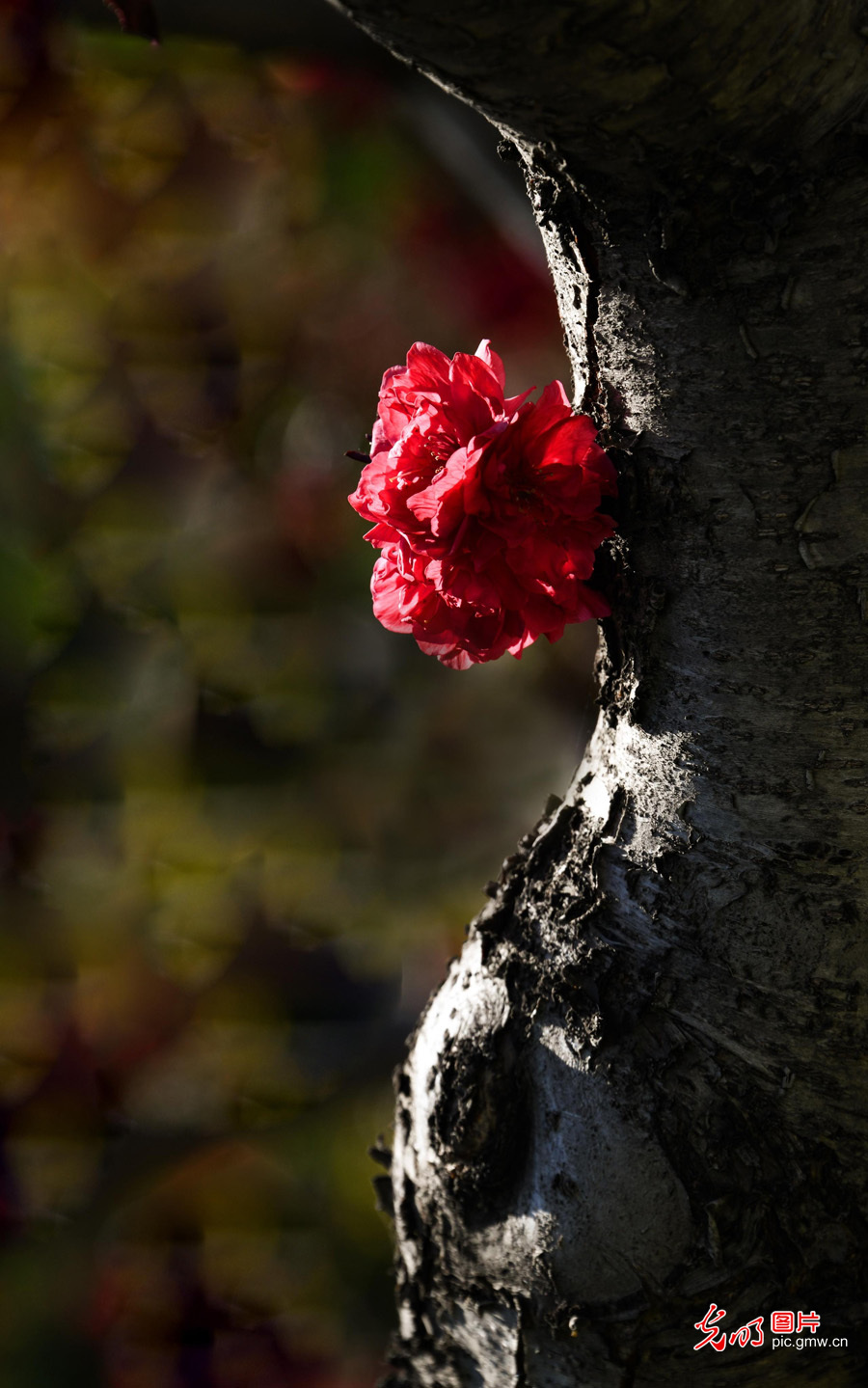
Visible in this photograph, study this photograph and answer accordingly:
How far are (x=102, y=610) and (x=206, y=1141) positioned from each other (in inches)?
30.6

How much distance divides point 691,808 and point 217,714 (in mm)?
984

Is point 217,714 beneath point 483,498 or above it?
above

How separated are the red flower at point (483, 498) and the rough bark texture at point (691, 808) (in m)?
0.03

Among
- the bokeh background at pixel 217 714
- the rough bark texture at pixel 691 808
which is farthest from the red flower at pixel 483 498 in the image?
the bokeh background at pixel 217 714

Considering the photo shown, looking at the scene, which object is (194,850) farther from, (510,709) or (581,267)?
(581,267)

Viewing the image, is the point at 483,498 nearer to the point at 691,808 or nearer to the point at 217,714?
the point at 691,808

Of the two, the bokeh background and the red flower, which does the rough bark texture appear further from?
the bokeh background

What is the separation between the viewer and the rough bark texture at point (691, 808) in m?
0.33

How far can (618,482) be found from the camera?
41 cm

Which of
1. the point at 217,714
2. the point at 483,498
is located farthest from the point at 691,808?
the point at 217,714

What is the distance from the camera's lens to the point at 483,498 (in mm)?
387

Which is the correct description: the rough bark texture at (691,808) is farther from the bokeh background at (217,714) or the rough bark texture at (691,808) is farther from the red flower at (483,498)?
the bokeh background at (217,714)

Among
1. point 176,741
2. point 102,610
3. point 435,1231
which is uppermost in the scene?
point 102,610

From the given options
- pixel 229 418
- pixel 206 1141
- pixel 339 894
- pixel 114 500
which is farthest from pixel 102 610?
pixel 206 1141
